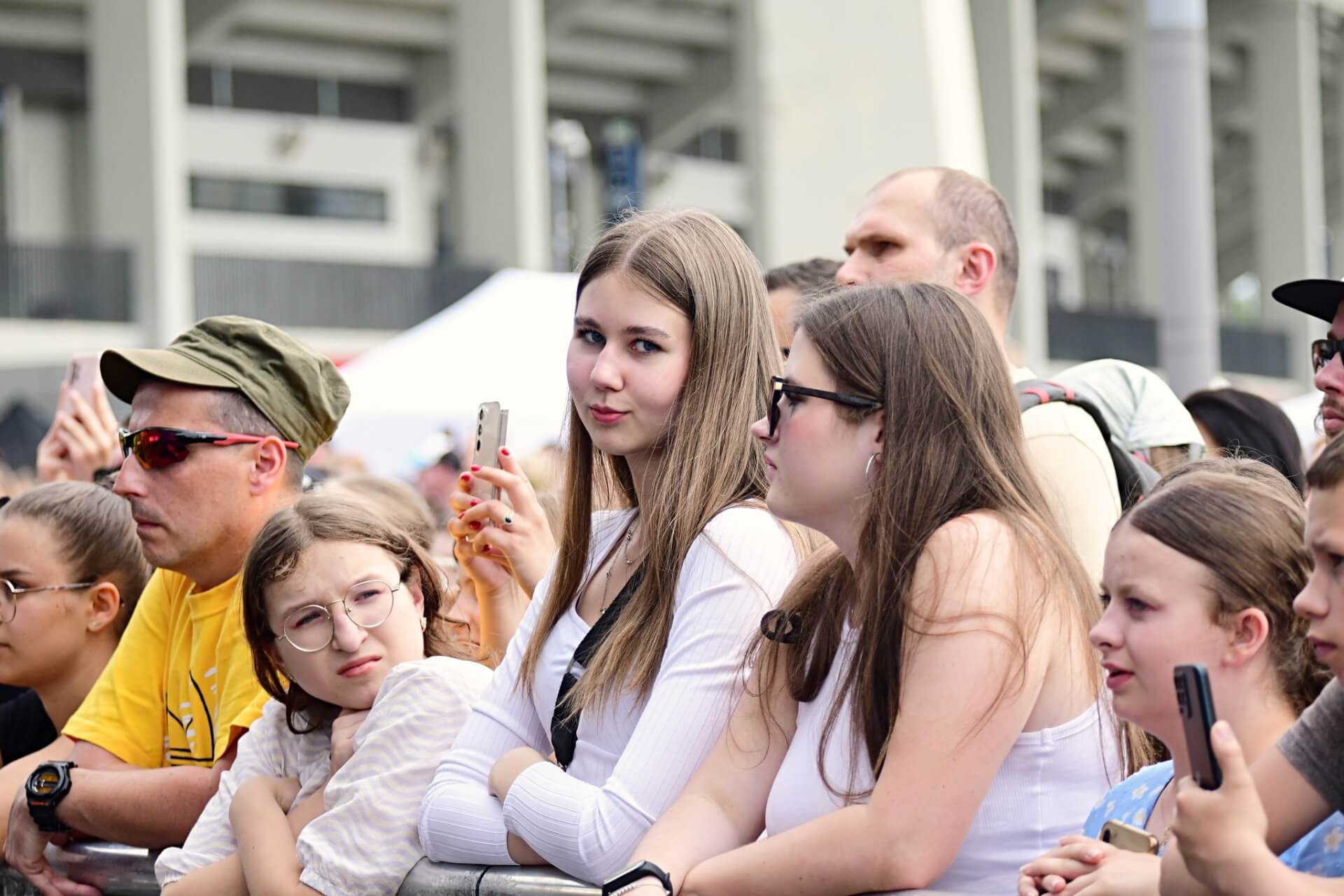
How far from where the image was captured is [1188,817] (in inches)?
Answer: 85.0

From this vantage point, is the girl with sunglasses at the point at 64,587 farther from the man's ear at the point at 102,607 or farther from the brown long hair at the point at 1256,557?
the brown long hair at the point at 1256,557

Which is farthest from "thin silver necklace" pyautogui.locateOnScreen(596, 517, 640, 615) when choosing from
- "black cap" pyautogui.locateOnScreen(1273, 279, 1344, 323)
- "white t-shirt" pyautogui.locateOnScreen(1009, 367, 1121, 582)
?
"black cap" pyautogui.locateOnScreen(1273, 279, 1344, 323)

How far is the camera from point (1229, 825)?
6.99 ft

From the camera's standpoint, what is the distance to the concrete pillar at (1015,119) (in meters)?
27.9

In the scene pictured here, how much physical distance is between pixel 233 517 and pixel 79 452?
175 centimetres

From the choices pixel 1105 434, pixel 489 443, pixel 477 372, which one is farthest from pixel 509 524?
pixel 477 372

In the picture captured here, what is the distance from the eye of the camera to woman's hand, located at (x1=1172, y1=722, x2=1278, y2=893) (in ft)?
6.96

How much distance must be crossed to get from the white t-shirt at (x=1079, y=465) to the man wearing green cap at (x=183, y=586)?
188cm

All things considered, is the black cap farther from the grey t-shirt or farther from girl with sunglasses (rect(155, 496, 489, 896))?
girl with sunglasses (rect(155, 496, 489, 896))

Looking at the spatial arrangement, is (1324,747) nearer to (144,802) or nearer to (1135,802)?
(1135,802)

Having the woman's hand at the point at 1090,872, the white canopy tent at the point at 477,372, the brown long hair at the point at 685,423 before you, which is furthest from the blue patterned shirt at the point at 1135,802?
the white canopy tent at the point at 477,372

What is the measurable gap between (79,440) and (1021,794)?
4.05 m

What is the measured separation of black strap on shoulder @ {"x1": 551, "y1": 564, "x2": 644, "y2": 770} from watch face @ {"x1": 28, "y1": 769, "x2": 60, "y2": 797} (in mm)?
1409

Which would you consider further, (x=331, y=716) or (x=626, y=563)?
(x=331, y=716)
